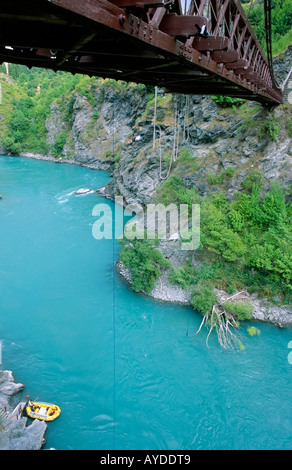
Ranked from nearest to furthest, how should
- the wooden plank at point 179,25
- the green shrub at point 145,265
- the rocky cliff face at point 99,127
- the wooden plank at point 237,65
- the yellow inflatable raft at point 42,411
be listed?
the wooden plank at point 179,25 < the wooden plank at point 237,65 < the yellow inflatable raft at point 42,411 < the green shrub at point 145,265 < the rocky cliff face at point 99,127

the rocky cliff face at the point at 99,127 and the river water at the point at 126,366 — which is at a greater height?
the rocky cliff face at the point at 99,127

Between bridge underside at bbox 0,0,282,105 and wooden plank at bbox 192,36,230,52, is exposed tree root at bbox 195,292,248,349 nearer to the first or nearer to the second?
bridge underside at bbox 0,0,282,105

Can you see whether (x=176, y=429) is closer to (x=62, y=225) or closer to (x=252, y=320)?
(x=252, y=320)

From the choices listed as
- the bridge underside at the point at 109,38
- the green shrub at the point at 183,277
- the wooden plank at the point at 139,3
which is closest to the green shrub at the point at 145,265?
the green shrub at the point at 183,277

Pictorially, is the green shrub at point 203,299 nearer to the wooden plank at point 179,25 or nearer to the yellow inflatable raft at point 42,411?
the yellow inflatable raft at point 42,411

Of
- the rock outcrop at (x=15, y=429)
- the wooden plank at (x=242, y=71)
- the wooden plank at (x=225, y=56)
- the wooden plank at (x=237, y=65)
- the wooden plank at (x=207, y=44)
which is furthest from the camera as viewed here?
the rock outcrop at (x=15, y=429)

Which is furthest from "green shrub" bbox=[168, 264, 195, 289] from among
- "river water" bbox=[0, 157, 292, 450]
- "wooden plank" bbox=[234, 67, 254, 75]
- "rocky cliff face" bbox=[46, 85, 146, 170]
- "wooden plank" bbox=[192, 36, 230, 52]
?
"rocky cliff face" bbox=[46, 85, 146, 170]
